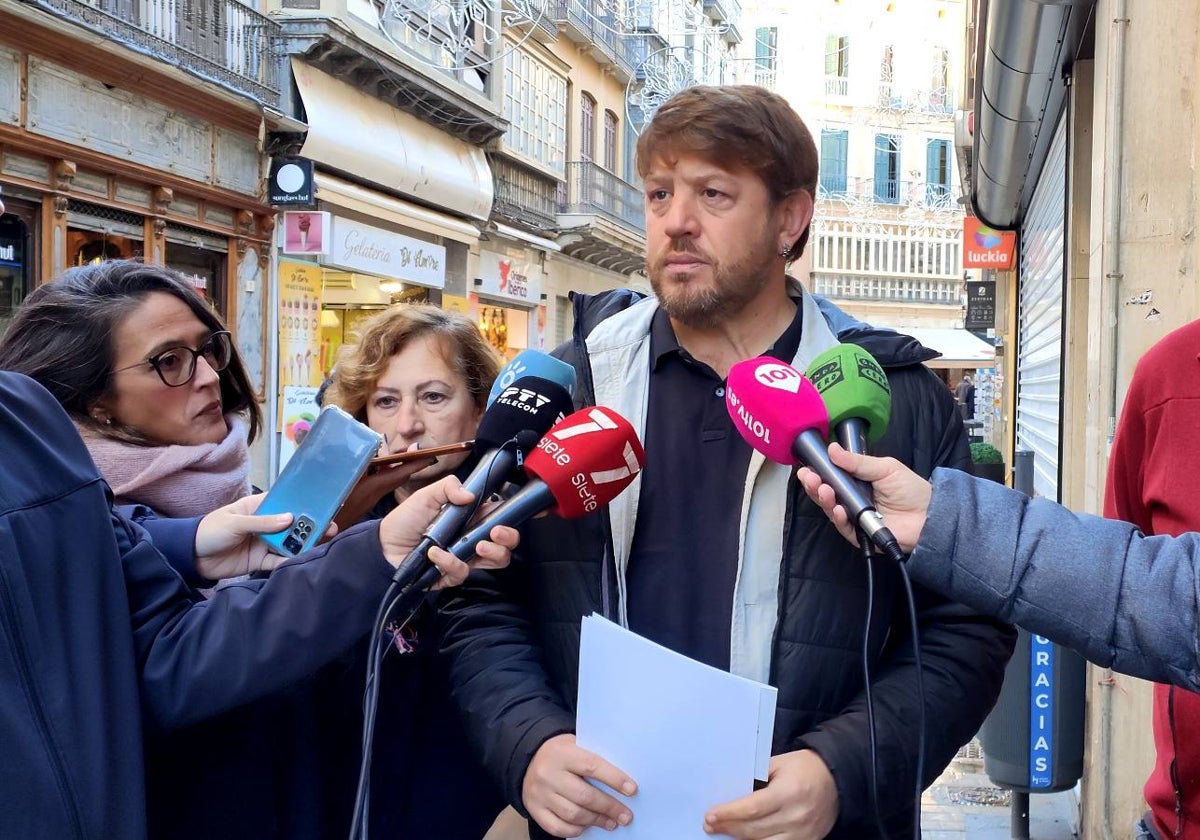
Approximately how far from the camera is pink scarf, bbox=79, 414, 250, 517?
2172 mm

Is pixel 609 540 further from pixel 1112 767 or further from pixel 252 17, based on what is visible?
pixel 252 17

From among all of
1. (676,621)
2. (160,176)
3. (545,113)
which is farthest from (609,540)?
(545,113)

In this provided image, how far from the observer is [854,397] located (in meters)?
1.79

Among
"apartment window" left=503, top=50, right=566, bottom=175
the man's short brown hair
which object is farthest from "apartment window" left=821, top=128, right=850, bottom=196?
the man's short brown hair

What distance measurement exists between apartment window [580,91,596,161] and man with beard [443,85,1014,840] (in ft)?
82.9

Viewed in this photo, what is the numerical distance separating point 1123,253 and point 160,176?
1256 centimetres

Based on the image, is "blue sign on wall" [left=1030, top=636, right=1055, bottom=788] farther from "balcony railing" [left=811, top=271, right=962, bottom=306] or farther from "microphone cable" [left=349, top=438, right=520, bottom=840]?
"balcony railing" [left=811, top=271, right=962, bottom=306]

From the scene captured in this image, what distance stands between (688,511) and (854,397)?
0.58 meters

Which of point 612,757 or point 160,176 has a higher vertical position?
point 160,176

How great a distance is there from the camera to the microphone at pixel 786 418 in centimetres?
172

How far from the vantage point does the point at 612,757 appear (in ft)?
6.22

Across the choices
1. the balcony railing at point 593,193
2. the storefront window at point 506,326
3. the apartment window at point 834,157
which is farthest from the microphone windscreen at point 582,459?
the apartment window at point 834,157

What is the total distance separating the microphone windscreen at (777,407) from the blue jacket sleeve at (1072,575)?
0.23m

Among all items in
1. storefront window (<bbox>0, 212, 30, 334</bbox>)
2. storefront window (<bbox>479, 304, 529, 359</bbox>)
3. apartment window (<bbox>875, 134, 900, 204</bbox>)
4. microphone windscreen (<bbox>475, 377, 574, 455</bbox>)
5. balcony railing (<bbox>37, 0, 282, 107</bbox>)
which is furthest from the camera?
apartment window (<bbox>875, 134, 900, 204</bbox>)
